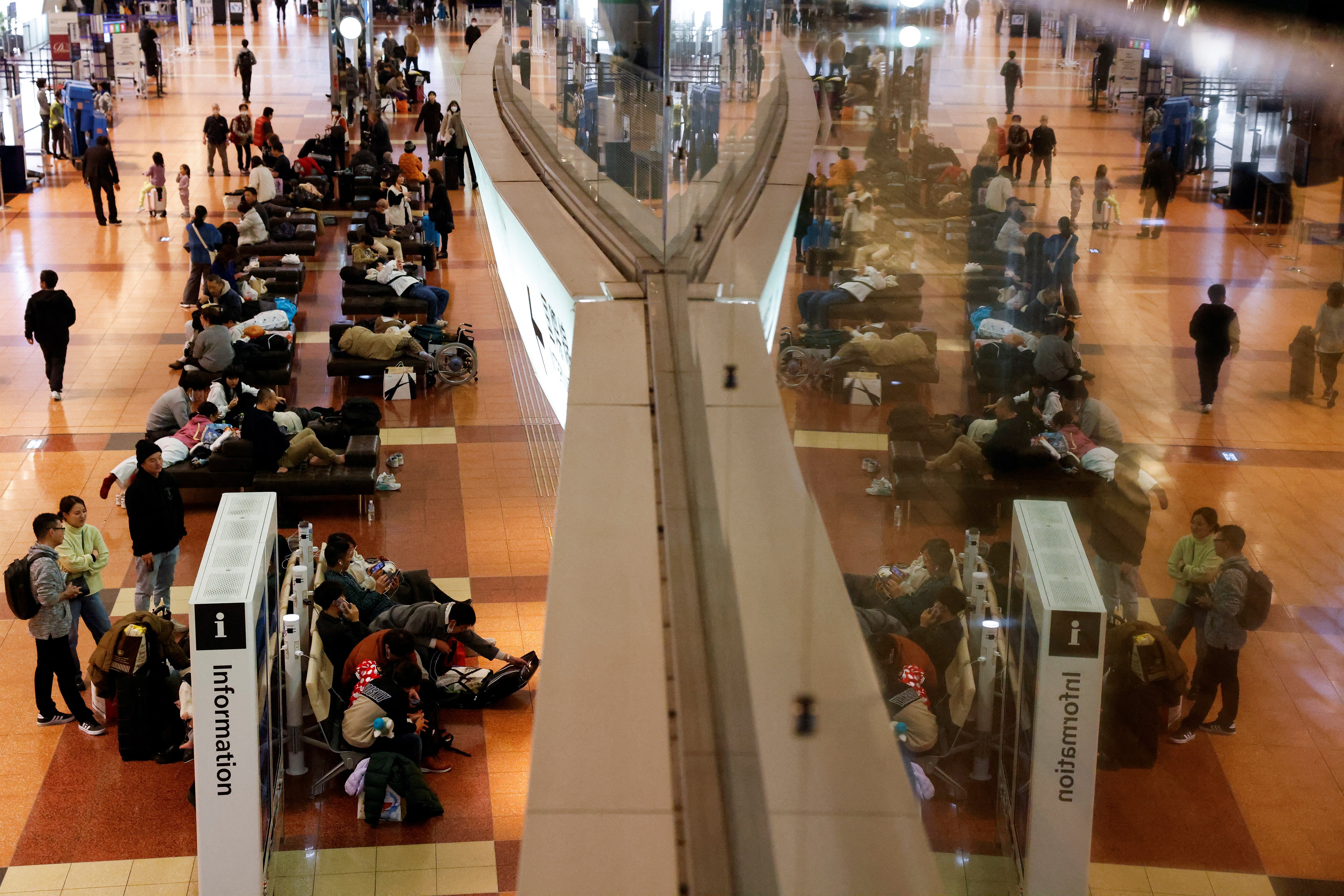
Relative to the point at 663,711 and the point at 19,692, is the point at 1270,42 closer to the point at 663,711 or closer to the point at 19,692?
the point at 663,711

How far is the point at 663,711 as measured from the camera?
10.6ft

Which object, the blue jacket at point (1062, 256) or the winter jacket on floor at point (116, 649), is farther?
the winter jacket on floor at point (116, 649)

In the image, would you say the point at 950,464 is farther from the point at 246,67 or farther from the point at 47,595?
the point at 246,67

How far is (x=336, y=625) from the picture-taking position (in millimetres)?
7102

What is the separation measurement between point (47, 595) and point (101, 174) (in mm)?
13422

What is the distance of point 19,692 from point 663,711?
5.62 meters

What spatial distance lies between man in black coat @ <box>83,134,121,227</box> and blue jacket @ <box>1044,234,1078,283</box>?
19113 mm

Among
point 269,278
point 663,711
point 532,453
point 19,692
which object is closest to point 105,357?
point 269,278

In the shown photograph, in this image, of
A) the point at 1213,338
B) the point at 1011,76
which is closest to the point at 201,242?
the point at 1011,76

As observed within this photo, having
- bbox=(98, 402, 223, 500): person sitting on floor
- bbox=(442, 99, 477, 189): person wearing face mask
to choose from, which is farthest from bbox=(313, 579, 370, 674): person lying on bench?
bbox=(442, 99, 477, 189): person wearing face mask

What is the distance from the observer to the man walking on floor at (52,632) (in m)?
6.79

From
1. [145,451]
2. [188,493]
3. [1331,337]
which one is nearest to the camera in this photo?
[1331,337]

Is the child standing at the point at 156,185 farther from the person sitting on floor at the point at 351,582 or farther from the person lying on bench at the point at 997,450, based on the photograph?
the person lying on bench at the point at 997,450

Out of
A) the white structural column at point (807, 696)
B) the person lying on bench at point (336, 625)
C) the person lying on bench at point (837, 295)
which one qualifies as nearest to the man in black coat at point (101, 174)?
the person lying on bench at point (336, 625)
